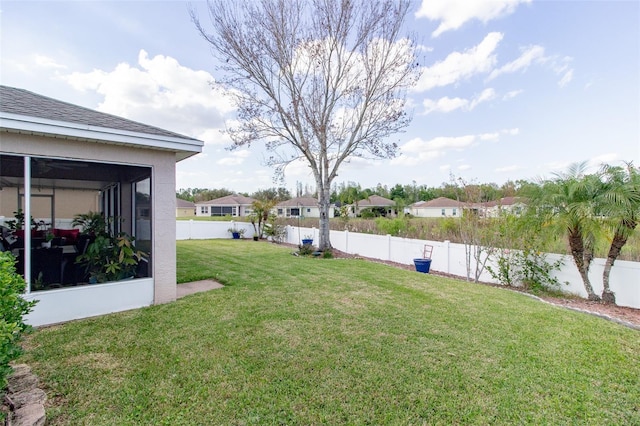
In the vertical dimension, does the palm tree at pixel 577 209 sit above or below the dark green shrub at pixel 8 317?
above

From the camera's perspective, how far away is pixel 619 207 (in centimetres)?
554

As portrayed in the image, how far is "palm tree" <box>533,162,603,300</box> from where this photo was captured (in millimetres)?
5965

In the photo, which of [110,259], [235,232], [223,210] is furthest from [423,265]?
[223,210]

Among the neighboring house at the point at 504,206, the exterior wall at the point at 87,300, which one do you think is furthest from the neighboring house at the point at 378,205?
the exterior wall at the point at 87,300

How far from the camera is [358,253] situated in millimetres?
12555

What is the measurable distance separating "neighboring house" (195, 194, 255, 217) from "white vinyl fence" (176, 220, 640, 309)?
25.4 metres

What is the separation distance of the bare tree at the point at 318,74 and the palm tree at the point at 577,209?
6513 mm

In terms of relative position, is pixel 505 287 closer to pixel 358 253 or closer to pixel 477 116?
pixel 358 253

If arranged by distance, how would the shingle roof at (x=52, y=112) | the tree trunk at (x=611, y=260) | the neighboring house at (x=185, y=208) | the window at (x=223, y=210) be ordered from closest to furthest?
the shingle roof at (x=52, y=112) < the tree trunk at (x=611, y=260) < the window at (x=223, y=210) < the neighboring house at (x=185, y=208)

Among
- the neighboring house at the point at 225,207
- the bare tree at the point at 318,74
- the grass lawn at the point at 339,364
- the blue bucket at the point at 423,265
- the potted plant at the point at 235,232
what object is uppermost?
the bare tree at the point at 318,74

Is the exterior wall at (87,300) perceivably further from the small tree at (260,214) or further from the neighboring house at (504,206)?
the small tree at (260,214)

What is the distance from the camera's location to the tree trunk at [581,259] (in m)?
6.17

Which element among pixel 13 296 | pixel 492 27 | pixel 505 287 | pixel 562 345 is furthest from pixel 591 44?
pixel 13 296

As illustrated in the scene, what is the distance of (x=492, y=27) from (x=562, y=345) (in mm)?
10202
